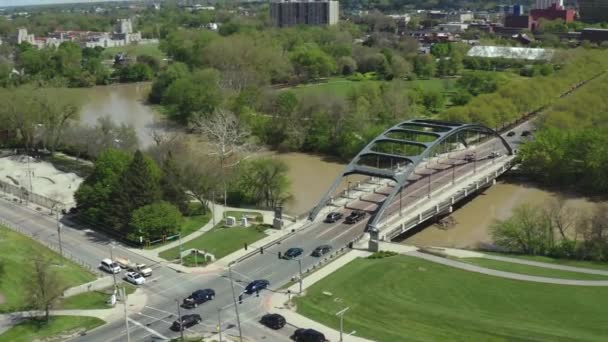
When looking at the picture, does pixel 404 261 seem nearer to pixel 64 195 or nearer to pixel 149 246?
pixel 149 246

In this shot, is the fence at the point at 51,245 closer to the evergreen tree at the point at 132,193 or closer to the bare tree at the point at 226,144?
the evergreen tree at the point at 132,193

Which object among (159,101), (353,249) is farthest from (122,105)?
(353,249)

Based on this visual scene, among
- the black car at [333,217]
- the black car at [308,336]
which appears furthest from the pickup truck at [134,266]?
the black car at [333,217]

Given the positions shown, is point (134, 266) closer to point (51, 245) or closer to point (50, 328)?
point (50, 328)

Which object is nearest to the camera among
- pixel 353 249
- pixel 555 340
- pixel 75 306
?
pixel 555 340

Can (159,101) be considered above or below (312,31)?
below

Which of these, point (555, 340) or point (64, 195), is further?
point (64, 195)
